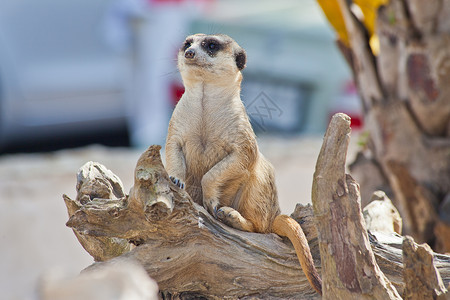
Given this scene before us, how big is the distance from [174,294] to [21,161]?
198 inches

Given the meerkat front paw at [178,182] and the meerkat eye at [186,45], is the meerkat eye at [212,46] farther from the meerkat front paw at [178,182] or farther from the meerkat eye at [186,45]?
the meerkat front paw at [178,182]

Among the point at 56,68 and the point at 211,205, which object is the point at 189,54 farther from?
the point at 56,68

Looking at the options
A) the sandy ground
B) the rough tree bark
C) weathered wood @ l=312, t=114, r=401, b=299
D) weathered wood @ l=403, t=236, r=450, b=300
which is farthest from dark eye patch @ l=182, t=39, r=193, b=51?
the sandy ground

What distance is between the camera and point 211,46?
2.72m

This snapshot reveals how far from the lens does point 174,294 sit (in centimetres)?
245


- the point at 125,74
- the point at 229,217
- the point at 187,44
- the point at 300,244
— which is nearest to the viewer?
the point at 300,244

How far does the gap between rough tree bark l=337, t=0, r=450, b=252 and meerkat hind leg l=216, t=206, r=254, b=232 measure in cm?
174

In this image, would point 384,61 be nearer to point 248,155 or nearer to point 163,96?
point 248,155

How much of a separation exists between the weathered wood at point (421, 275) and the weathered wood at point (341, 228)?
75mm

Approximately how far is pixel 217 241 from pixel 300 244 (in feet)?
0.99

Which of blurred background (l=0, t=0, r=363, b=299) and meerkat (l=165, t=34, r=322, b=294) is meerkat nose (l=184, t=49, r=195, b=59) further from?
blurred background (l=0, t=0, r=363, b=299)

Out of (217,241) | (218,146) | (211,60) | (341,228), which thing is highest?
(211,60)

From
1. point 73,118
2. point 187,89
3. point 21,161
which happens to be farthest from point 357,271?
point 73,118

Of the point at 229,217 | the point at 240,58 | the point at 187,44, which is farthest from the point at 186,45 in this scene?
the point at 229,217
